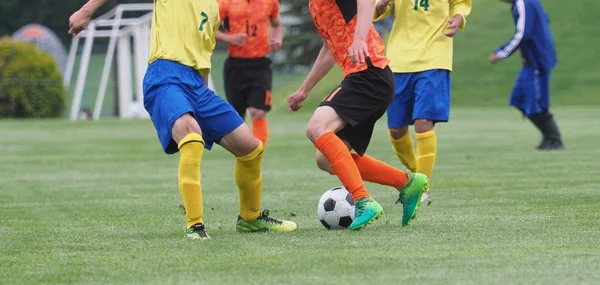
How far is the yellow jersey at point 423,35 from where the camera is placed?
8.82 meters

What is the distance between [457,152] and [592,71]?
762 inches

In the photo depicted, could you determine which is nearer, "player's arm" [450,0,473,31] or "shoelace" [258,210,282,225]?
"shoelace" [258,210,282,225]

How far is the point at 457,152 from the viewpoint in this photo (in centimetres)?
1514

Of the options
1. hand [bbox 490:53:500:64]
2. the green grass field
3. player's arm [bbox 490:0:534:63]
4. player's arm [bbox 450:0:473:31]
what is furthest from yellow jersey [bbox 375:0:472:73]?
player's arm [bbox 490:0:534:63]

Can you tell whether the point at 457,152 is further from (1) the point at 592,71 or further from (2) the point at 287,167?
(1) the point at 592,71

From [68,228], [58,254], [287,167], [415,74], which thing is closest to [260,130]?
[287,167]

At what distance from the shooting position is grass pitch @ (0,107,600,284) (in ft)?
16.7

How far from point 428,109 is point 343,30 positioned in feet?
6.25

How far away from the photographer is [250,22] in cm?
1260

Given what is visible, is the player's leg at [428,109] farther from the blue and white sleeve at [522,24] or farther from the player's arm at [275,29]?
the blue and white sleeve at [522,24]

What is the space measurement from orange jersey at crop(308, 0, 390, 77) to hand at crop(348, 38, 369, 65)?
0.37m

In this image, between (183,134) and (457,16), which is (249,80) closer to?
(457,16)

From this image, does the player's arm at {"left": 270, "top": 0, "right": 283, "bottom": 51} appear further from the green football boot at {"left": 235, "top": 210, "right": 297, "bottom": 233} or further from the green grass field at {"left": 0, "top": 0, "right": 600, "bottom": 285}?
the green football boot at {"left": 235, "top": 210, "right": 297, "bottom": 233}

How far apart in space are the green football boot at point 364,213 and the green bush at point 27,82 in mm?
26365
